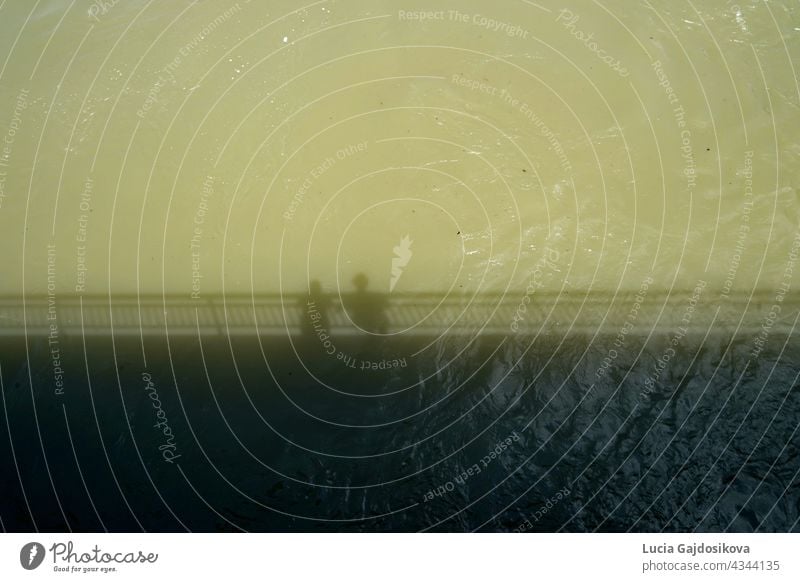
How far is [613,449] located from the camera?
4652 millimetres

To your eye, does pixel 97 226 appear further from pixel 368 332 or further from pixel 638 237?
pixel 638 237

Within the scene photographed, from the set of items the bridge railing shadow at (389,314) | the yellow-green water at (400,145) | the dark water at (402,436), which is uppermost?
the yellow-green water at (400,145)

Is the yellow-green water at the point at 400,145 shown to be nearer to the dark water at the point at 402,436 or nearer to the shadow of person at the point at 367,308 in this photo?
the shadow of person at the point at 367,308

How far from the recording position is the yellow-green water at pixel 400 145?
4.97 m

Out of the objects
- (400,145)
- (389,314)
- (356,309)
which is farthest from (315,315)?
(400,145)

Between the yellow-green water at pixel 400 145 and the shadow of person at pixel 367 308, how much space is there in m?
0.09

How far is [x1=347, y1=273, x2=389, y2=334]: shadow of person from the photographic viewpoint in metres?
4.90

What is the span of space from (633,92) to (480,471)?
2693 millimetres

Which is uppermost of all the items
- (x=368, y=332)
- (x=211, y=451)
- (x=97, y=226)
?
(x=97, y=226)

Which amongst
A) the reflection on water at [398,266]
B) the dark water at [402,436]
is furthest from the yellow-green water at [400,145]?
the dark water at [402,436]

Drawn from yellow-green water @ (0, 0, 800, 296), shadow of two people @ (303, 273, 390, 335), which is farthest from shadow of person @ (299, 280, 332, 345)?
yellow-green water @ (0, 0, 800, 296)
